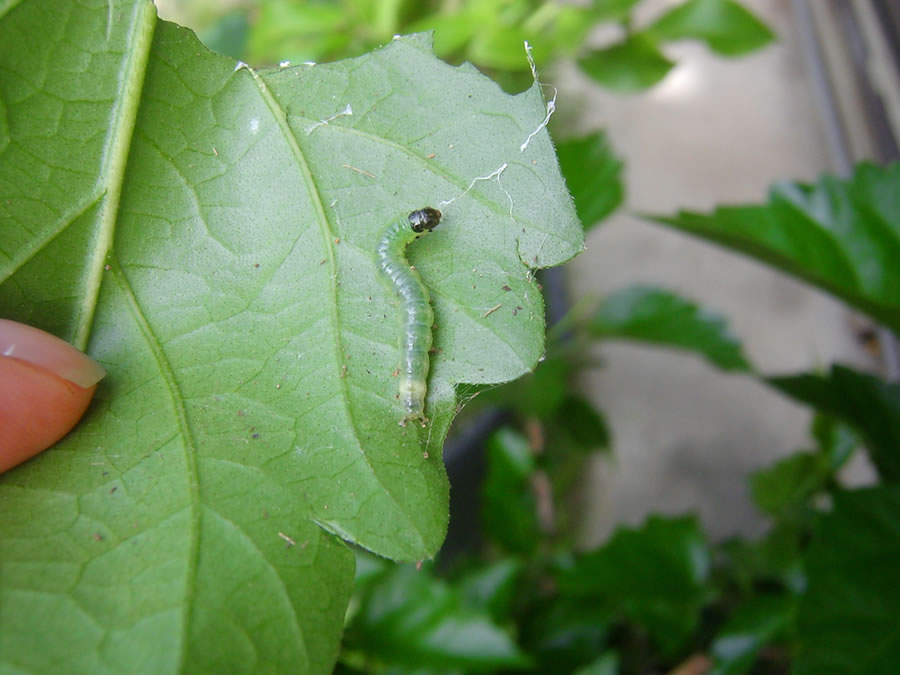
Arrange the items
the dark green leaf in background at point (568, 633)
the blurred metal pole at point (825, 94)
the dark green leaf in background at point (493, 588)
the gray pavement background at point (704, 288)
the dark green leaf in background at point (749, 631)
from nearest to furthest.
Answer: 1. the dark green leaf in background at point (749, 631)
2. the dark green leaf in background at point (493, 588)
3. the dark green leaf in background at point (568, 633)
4. the gray pavement background at point (704, 288)
5. the blurred metal pole at point (825, 94)

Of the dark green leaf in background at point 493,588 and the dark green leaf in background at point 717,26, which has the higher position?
the dark green leaf in background at point 717,26

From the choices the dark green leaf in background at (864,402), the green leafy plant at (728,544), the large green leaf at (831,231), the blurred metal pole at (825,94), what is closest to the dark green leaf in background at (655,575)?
the green leafy plant at (728,544)

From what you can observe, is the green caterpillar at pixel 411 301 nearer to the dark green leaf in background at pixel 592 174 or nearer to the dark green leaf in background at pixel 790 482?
the dark green leaf in background at pixel 592 174

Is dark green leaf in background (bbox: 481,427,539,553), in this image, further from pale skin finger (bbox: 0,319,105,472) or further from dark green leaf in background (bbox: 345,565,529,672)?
pale skin finger (bbox: 0,319,105,472)

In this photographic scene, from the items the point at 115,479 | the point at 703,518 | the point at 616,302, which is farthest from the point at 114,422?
the point at 703,518

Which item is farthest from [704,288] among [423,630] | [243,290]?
[243,290]

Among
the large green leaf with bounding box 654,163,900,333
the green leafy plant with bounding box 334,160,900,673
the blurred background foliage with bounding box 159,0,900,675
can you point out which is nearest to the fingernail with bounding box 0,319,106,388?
the blurred background foliage with bounding box 159,0,900,675

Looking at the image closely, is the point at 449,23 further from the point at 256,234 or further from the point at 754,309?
the point at 754,309

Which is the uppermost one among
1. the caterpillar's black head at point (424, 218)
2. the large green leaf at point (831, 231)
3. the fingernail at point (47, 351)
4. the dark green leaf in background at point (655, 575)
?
the caterpillar's black head at point (424, 218)
